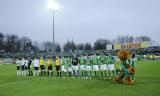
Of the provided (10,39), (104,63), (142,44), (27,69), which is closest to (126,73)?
(104,63)

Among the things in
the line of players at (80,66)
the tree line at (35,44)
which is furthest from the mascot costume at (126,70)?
the tree line at (35,44)

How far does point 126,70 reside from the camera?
2089cm

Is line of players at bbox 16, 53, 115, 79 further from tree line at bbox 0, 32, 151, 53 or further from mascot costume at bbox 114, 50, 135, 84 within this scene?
tree line at bbox 0, 32, 151, 53

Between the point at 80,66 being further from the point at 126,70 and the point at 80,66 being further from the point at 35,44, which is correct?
the point at 35,44

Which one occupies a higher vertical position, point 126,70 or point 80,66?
point 80,66

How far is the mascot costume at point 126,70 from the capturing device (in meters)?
20.8

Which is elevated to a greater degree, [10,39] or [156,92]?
[10,39]

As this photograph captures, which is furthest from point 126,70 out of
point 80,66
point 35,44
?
point 35,44

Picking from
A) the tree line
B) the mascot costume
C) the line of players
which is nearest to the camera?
the mascot costume

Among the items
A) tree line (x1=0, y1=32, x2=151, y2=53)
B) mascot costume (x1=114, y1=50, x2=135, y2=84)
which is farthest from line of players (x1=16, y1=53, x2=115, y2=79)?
tree line (x1=0, y1=32, x2=151, y2=53)

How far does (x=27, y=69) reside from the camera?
105 ft

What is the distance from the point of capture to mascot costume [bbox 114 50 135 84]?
68.1 feet

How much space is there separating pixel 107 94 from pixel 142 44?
75036mm

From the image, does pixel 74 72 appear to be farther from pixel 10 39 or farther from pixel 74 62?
pixel 10 39
